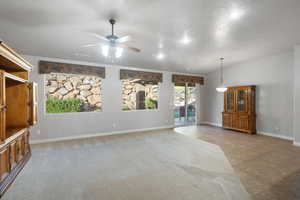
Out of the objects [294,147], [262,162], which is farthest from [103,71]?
[294,147]

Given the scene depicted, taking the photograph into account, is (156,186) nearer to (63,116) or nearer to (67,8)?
(67,8)

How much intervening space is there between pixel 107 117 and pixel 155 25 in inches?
143

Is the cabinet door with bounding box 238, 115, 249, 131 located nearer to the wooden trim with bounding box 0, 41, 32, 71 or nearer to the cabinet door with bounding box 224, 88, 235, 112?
the cabinet door with bounding box 224, 88, 235, 112

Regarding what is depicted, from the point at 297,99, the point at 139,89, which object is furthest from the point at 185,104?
the point at 297,99

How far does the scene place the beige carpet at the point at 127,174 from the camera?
2.08 metres

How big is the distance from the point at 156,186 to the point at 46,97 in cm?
424

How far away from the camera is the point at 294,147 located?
4008 millimetres

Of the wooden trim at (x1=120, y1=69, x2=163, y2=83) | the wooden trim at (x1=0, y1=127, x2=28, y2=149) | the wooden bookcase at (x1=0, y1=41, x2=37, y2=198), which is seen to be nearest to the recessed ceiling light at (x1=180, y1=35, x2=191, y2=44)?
the wooden trim at (x1=120, y1=69, x2=163, y2=83)

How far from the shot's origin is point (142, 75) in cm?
606

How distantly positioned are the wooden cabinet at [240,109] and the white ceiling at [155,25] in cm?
174

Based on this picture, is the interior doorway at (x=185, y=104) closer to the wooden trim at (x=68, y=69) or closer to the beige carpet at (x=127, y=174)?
the beige carpet at (x=127, y=174)

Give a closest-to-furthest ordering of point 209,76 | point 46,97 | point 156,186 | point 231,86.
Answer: point 156,186, point 46,97, point 231,86, point 209,76

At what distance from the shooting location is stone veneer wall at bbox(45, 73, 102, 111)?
473 cm

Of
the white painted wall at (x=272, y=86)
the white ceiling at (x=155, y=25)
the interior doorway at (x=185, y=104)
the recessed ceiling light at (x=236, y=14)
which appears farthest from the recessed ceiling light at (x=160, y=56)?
the white painted wall at (x=272, y=86)
